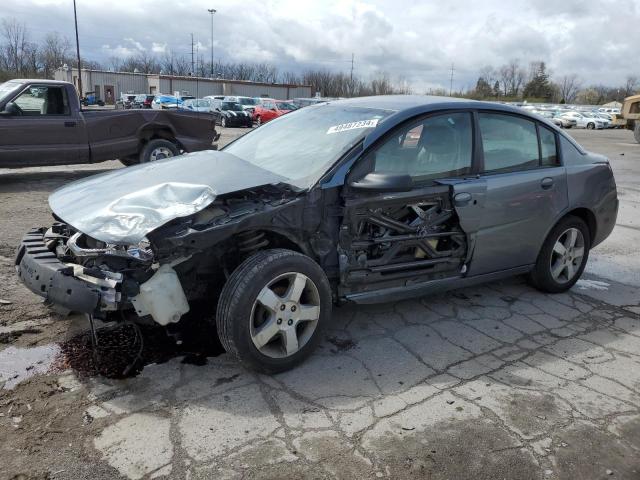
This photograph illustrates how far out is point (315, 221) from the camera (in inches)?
131

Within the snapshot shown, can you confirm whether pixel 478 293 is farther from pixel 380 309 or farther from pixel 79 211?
pixel 79 211

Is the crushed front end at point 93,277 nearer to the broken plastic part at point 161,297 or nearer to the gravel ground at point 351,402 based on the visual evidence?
the broken plastic part at point 161,297

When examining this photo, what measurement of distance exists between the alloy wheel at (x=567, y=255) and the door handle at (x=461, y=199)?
124cm

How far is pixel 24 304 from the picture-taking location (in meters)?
4.00

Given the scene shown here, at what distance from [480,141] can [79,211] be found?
9.35ft

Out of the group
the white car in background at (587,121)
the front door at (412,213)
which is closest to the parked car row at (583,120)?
the white car in background at (587,121)

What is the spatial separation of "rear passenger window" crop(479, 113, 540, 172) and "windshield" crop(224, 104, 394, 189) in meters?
0.88

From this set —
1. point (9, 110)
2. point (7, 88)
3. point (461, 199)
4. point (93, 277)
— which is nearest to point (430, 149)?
point (461, 199)

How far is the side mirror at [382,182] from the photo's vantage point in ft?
10.7

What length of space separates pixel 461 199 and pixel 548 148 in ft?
4.11

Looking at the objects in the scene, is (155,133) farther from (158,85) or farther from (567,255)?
(158,85)

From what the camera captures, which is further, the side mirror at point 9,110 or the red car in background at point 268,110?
the red car in background at point 268,110

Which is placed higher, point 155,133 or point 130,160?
point 155,133

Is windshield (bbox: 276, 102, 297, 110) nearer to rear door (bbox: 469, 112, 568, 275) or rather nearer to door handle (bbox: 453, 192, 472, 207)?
rear door (bbox: 469, 112, 568, 275)
